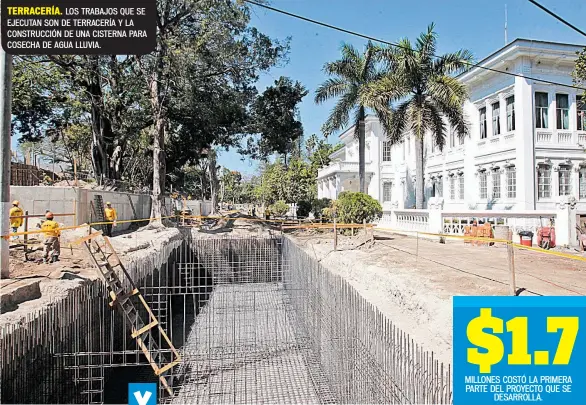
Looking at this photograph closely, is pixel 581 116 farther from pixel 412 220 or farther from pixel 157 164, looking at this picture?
pixel 157 164

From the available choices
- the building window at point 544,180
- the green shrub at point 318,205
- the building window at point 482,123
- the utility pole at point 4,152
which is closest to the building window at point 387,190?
the green shrub at point 318,205

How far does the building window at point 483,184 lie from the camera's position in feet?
72.2

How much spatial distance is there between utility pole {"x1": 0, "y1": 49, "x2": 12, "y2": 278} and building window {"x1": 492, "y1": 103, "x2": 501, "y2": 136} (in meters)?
21.3

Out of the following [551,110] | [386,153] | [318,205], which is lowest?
[318,205]

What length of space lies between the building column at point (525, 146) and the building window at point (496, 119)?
6.43ft

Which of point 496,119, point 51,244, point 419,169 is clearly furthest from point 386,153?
point 51,244

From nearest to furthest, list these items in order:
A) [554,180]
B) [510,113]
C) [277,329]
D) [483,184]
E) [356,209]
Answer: [277,329] → [356,209] → [554,180] → [510,113] → [483,184]

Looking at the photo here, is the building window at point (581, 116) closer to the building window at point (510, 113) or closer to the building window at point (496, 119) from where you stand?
the building window at point (510, 113)

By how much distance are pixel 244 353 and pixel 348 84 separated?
583 inches

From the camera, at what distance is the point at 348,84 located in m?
20.6

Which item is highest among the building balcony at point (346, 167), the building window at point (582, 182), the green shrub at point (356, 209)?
the building balcony at point (346, 167)

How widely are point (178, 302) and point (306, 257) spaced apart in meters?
7.09

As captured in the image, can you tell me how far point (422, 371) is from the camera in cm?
395

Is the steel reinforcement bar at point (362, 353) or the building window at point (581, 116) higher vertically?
the building window at point (581, 116)
